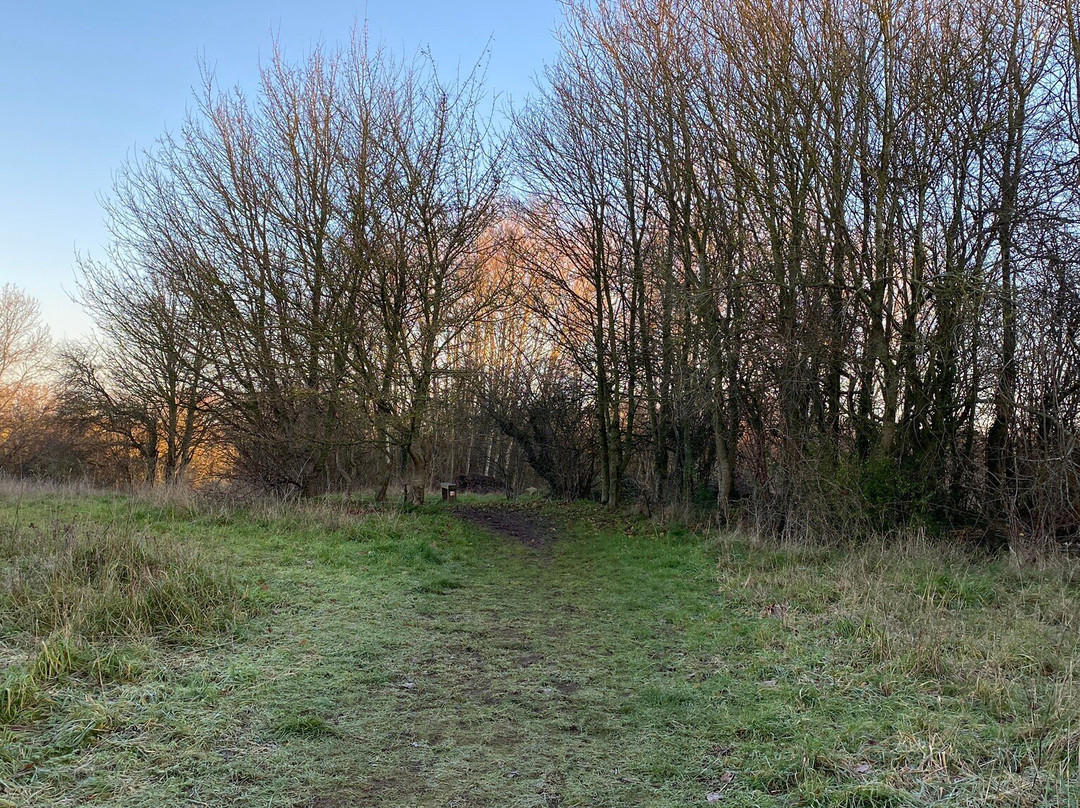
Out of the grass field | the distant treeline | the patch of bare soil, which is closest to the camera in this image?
the grass field

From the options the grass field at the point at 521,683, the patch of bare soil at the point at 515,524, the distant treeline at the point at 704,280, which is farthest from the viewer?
the patch of bare soil at the point at 515,524

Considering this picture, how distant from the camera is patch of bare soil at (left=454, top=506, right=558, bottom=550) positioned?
1166 cm

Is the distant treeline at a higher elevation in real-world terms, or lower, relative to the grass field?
higher

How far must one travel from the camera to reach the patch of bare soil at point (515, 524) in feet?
38.3

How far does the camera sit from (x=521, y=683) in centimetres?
448

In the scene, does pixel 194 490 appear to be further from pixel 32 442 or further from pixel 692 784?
pixel 32 442

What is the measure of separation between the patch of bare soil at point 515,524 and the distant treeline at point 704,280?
1452 millimetres

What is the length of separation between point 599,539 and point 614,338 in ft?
16.7

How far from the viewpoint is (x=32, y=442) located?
82.3ft

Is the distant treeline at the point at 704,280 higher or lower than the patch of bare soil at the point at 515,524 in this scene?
higher

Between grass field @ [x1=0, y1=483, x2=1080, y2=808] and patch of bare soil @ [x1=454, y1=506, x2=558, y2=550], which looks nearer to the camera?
grass field @ [x1=0, y1=483, x2=1080, y2=808]

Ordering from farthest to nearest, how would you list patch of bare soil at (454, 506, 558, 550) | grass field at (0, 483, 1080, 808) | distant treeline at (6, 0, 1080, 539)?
1. patch of bare soil at (454, 506, 558, 550)
2. distant treeline at (6, 0, 1080, 539)
3. grass field at (0, 483, 1080, 808)


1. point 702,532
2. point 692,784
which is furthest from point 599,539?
point 692,784

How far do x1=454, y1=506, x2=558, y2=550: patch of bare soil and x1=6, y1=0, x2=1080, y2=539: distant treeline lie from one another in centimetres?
145
